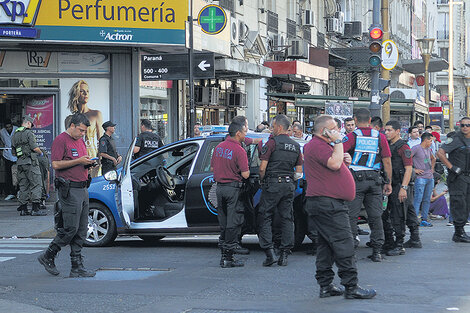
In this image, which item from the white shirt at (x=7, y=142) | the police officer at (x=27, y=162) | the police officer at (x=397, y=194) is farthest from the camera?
the white shirt at (x=7, y=142)

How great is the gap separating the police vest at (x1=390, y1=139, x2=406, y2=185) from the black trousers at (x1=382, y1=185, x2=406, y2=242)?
0.11 m

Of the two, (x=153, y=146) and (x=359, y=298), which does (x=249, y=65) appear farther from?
(x=359, y=298)

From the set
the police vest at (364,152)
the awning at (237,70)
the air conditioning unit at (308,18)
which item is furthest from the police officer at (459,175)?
the air conditioning unit at (308,18)

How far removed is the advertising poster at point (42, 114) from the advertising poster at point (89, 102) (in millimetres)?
260

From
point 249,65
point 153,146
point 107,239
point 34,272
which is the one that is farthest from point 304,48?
point 34,272

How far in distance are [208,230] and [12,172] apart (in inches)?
338

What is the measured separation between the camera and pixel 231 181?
1077 centimetres

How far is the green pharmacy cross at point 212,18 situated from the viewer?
20781 mm

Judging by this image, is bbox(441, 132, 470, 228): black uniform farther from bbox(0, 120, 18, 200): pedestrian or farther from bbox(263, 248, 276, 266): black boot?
bbox(0, 120, 18, 200): pedestrian

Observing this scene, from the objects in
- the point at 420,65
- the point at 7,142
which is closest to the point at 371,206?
the point at 7,142

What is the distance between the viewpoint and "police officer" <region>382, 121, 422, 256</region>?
11.7 meters

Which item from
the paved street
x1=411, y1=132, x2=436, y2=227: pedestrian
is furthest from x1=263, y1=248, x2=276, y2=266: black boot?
x1=411, y1=132, x2=436, y2=227: pedestrian

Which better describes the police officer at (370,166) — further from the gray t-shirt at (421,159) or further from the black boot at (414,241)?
the gray t-shirt at (421,159)

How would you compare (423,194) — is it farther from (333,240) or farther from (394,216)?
(333,240)
